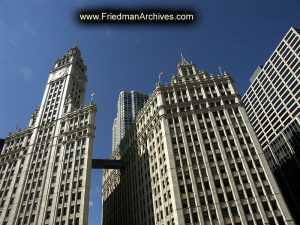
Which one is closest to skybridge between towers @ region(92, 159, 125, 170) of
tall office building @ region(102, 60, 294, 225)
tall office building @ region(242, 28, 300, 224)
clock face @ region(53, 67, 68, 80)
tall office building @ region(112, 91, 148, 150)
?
tall office building @ region(102, 60, 294, 225)

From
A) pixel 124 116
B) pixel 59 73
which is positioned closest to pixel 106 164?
pixel 59 73

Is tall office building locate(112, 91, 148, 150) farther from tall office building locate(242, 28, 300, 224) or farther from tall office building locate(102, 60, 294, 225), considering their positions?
tall office building locate(102, 60, 294, 225)

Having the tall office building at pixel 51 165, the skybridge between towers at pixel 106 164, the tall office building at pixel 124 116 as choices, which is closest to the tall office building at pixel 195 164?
the skybridge between towers at pixel 106 164

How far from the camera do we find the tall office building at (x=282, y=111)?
11919cm

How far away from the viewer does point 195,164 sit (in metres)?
73.8

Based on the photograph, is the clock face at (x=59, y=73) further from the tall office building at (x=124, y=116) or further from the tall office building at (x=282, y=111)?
the tall office building at (x=282, y=111)

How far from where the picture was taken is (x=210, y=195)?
221ft

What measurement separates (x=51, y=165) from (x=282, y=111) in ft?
342

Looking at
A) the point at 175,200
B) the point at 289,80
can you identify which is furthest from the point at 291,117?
the point at 175,200

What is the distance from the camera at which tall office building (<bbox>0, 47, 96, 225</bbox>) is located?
78.6 m

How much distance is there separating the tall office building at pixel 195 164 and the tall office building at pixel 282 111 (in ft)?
174

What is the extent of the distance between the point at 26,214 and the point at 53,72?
7177cm

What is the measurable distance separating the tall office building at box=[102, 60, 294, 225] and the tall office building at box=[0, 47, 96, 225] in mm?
17873

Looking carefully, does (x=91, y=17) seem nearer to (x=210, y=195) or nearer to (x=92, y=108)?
(x=210, y=195)
